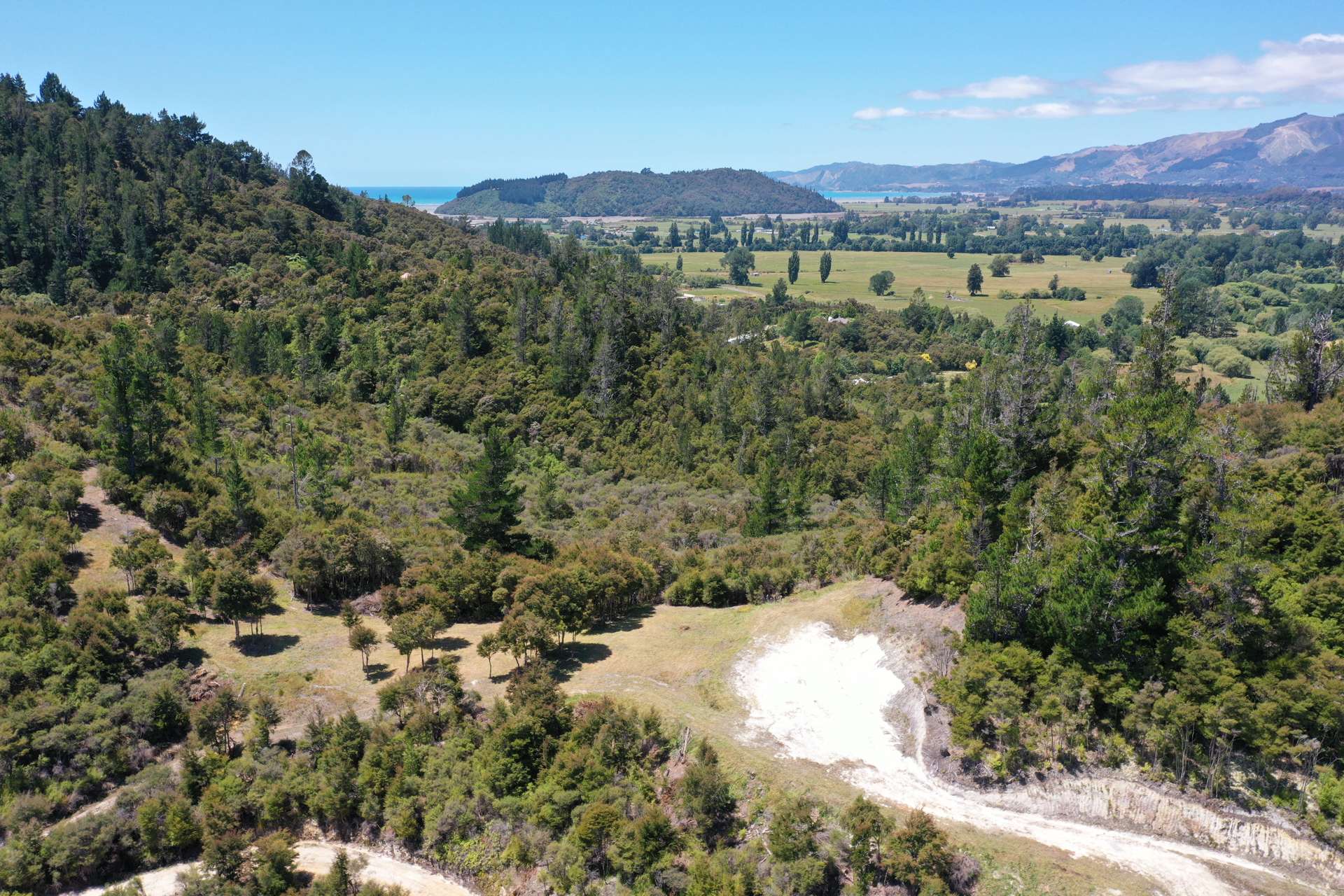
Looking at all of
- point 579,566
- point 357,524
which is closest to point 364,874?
point 579,566

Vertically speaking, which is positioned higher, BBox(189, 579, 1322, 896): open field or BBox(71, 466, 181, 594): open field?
BBox(71, 466, 181, 594): open field

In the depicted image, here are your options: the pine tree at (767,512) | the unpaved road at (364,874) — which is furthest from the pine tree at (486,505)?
the unpaved road at (364,874)

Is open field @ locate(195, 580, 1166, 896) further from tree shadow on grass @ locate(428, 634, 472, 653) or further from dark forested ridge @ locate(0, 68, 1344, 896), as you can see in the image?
dark forested ridge @ locate(0, 68, 1344, 896)

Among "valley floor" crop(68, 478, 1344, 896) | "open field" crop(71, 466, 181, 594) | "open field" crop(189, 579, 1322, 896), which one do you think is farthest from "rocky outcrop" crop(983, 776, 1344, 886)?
"open field" crop(71, 466, 181, 594)

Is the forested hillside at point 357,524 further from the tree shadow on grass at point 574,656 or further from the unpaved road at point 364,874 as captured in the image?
the tree shadow on grass at point 574,656

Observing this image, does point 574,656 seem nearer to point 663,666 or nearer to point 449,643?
point 663,666

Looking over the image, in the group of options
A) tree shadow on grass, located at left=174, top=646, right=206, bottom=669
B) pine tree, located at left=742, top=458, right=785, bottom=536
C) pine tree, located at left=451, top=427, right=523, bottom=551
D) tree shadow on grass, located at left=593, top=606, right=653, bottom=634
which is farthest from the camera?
pine tree, located at left=742, top=458, right=785, bottom=536
